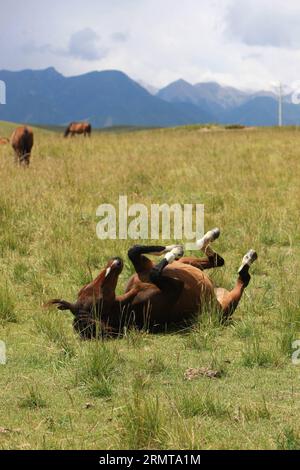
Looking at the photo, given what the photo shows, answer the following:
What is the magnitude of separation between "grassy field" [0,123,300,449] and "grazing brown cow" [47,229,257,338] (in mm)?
178

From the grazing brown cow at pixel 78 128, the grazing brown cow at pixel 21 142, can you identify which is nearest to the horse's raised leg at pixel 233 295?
the grazing brown cow at pixel 21 142

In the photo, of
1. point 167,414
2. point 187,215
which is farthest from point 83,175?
point 167,414

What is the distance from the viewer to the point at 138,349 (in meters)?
5.12

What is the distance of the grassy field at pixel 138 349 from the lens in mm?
3619

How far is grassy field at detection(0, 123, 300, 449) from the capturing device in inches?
142

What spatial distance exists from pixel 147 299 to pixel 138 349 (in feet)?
1.80

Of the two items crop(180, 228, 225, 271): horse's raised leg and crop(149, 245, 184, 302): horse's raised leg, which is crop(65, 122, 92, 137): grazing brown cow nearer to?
crop(180, 228, 225, 271): horse's raised leg

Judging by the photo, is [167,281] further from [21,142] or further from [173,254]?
[21,142]

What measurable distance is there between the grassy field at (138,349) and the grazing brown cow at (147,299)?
0.58ft

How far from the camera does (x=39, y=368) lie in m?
4.84

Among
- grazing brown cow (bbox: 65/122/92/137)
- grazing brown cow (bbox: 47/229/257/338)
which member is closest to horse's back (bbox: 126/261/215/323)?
grazing brown cow (bbox: 47/229/257/338)

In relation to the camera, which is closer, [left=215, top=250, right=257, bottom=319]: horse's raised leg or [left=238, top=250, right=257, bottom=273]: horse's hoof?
[left=215, top=250, right=257, bottom=319]: horse's raised leg

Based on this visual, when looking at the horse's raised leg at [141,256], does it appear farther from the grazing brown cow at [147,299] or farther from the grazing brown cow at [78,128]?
the grazing brown cow at [78,128]

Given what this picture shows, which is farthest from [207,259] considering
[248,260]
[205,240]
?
[248,260]
